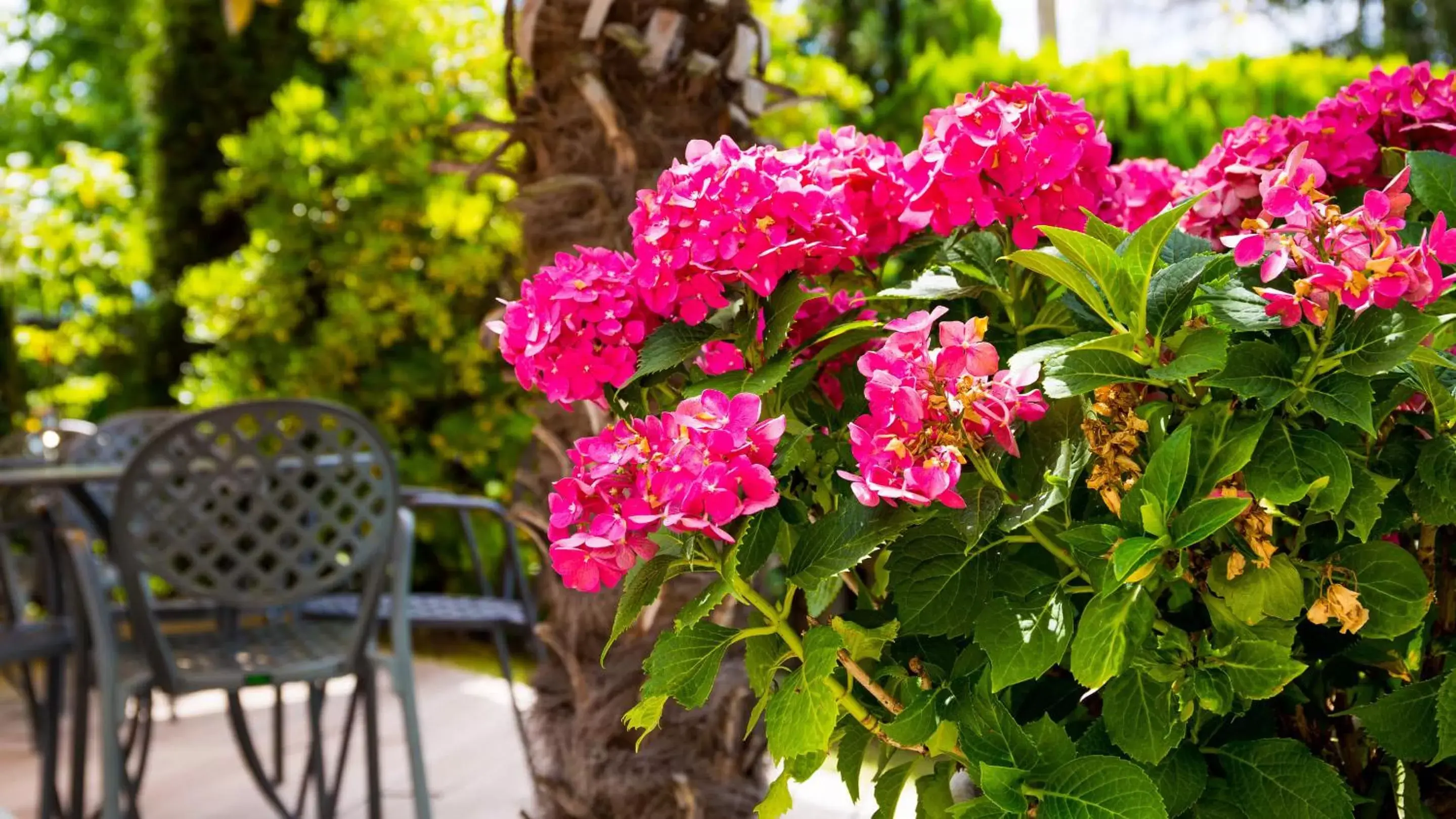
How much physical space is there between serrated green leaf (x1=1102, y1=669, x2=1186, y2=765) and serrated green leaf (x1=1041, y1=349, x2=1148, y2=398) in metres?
0.17

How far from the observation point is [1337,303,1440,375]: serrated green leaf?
1.86ft

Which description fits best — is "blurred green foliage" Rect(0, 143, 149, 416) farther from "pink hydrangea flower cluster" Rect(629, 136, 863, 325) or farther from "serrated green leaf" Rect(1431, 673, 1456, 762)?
"serrated green leaf" Rect(1431, 673, 1456, 762)

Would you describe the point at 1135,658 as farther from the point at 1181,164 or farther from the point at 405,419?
the point at 405,419

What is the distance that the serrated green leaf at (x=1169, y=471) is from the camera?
58 centimetres

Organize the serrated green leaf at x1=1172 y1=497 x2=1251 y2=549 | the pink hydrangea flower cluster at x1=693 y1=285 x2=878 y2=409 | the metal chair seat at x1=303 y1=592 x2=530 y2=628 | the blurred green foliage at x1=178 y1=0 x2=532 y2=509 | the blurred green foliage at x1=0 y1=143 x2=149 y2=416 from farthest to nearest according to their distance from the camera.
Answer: the blurred green foliage at x1=0 y1=143 x2=149 y2=416 → the blurred green foliage at x1=178 y1=0 x2=532 y2=509 → the metal chair seat at x1=303 y1=592 x2=530 y2=628 → the pink hydrangea flower cluster at x1=693 y1=285 x2=878 y2=409 → the serrated green leaf at x1=1172 y1=497 x2=1251 y2=549

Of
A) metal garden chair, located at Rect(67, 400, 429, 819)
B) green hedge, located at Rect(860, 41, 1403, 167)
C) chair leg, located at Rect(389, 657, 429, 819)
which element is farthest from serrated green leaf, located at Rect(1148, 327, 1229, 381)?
green hedge, located at Rect(860, 41, 1403, 167)

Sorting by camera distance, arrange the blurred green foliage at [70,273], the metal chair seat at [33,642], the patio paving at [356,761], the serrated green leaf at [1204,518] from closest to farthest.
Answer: the serrated green leaf at [1204,518]
the metal chair seat at [33,642]
the patio paving at [356,761]
the blurred green foliage at [70,273]

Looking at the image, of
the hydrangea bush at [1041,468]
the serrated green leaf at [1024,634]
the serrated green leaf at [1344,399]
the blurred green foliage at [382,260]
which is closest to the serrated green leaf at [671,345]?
the hydrangea bush at [1041,468]

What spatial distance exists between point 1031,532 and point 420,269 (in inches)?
165

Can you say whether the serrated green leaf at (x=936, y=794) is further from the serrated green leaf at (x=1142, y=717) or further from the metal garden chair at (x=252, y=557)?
the metal garden chair at (x=252, y=557)

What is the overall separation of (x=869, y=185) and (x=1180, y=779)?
0.42 metres

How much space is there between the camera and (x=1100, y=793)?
61 centimetres

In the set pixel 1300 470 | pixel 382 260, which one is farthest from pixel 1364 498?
pixel 382 260

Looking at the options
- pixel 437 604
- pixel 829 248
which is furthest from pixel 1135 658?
pixel 437 604
